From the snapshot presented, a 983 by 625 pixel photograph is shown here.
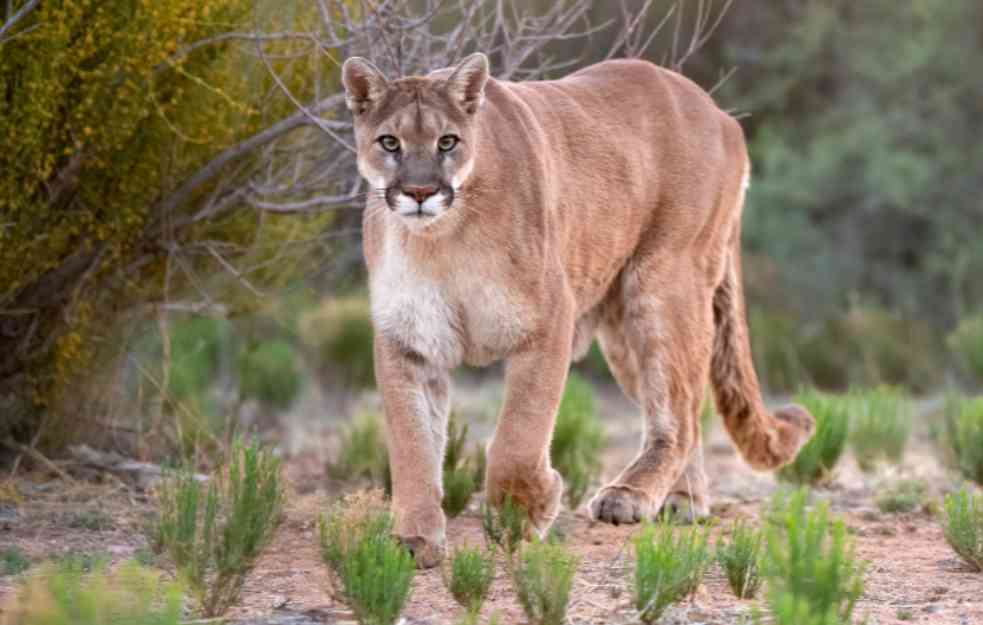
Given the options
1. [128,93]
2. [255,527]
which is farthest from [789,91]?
[255,527]

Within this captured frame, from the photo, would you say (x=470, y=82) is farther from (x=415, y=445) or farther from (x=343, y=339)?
(x=343, y=339)

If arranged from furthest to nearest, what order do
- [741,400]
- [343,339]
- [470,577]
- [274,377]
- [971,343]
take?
[343,339]
[274,377]
[971,343]
[741,400]
[470,577]

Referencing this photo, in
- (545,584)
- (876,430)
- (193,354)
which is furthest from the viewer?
(193,354)

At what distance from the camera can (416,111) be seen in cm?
473

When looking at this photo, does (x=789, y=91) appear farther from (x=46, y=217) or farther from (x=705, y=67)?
(x=46, y=217)

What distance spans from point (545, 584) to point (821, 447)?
131 inches

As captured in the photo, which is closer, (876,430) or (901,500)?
(901,500)

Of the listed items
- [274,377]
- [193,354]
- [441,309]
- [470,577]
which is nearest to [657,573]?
[470,577]

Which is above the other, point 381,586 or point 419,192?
point 419,192

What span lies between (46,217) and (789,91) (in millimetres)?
12575

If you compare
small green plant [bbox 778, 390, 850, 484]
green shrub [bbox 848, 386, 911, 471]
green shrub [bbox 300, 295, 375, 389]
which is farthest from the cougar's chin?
green shrub [bbox 300, 295, 375, 389]

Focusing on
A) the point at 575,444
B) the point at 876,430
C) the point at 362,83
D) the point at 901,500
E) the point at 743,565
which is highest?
the point at 362,83

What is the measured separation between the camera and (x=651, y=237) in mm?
5844

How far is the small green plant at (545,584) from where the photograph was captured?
3.75 meters
